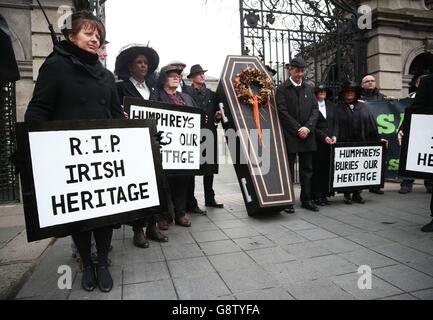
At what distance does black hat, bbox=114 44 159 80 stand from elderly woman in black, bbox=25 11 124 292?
2.95ft

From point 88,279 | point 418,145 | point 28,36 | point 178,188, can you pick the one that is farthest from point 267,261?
point 28,36

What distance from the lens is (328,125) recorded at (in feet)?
17.9

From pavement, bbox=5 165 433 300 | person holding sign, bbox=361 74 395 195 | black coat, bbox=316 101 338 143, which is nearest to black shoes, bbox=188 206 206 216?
pavement, bbox=5 165 433 300

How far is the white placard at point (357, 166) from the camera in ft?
17.4

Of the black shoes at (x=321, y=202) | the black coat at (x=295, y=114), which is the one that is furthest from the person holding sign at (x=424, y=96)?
the black shoes at (x=321, y=202)

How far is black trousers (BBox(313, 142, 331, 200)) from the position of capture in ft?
17.7

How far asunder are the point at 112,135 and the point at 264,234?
217 centimetres

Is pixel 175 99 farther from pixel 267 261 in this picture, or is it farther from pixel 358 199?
pixel 358 199

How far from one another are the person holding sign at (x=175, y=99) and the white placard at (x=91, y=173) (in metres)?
1.51

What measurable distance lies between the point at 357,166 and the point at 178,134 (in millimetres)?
3130

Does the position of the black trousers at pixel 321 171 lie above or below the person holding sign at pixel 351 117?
below

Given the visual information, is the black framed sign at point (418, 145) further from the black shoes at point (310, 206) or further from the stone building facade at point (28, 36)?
the stone building facade at point (28, 36)

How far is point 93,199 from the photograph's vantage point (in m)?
2.49

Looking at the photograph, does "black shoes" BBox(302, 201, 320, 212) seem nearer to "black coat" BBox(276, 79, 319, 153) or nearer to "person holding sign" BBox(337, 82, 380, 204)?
"black coat" BBox(276, 79, 319, 153)
